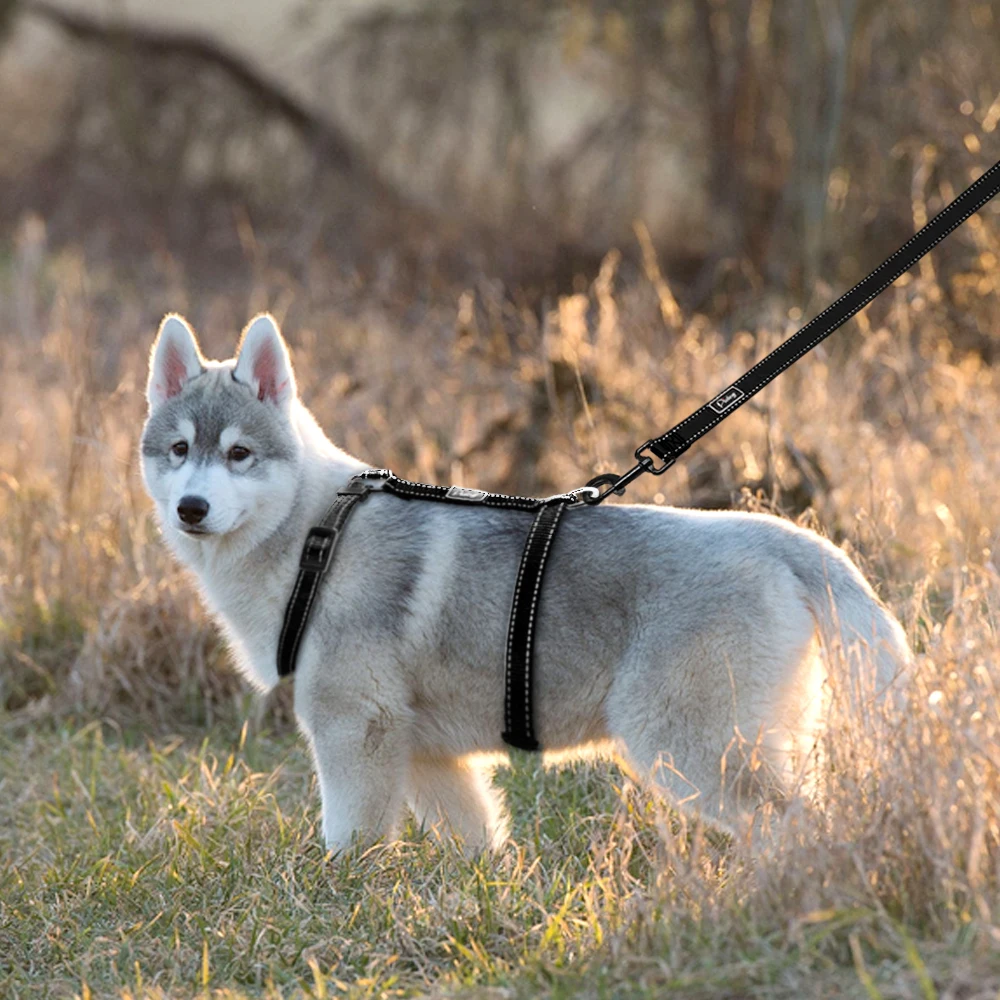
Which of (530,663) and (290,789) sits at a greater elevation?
(530,663)

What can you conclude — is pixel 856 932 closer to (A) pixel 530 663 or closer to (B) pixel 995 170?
(A) pixel 530 663

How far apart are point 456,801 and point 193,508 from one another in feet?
4.10

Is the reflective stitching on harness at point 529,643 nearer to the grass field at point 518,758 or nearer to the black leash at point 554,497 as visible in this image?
the black leash at point 554,497

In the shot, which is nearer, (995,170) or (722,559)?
(722,559)

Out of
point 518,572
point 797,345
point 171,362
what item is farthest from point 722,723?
point 171,362

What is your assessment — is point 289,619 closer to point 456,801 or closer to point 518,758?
point 456,801

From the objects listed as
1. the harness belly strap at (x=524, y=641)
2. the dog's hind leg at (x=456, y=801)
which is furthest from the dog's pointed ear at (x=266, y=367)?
the dog's hind leg at (x=456, y=801)

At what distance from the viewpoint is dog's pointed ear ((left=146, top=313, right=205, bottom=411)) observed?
442 centimetres

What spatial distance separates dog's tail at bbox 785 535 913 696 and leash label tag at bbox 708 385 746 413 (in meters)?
0.58

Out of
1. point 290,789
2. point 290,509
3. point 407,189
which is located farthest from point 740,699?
point 407,189

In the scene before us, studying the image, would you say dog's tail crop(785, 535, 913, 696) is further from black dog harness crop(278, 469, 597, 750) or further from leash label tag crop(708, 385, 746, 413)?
black dog harness crop(278, 469, 597, 750)

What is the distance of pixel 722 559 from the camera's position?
369cm

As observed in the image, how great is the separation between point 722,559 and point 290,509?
1.40m

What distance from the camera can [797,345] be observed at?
413 centimetres
